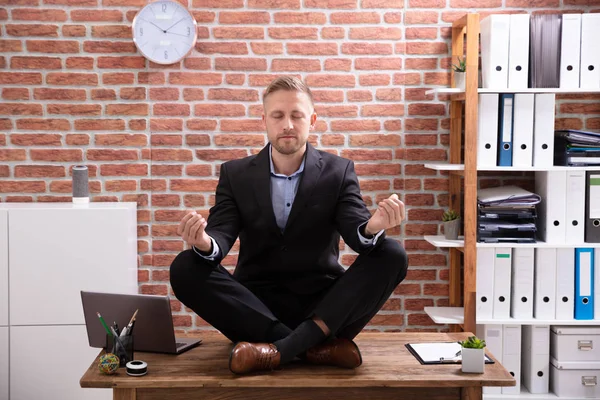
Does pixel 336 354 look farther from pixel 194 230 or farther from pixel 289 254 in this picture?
pixel 194 230

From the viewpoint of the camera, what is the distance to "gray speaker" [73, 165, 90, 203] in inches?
140

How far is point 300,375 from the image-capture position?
2383 mm

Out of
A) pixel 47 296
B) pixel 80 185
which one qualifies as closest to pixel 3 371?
pixel 47 296

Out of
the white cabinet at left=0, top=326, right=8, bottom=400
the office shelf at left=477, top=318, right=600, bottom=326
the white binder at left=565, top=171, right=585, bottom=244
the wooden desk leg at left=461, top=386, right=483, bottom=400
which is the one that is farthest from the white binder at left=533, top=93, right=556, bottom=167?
the white cabinet at left=0, top=326, right=8, bottom=400

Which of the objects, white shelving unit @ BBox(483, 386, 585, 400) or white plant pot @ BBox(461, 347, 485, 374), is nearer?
white plant pot @ BBox(461, 347, 485, 374)

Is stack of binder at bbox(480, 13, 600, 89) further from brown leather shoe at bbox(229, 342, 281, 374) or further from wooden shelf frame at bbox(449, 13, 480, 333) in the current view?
brown leather shoe at bbox(229, 342, 281, 374)

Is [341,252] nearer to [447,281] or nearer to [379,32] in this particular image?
[447,281]

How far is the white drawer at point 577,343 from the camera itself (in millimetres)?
3521

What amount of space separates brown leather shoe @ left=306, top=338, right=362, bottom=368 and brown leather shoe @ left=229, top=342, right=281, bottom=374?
151 millimetres

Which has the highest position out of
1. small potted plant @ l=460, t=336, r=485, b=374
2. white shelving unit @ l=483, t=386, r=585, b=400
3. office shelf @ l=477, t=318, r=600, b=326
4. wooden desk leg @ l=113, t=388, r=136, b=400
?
small potted plant @ l=460, t=336, r=485, b=374

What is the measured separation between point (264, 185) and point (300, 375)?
770 millimetres

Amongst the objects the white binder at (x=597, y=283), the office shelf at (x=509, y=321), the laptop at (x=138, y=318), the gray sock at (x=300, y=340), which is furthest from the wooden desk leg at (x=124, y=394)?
the white binder at (x=597, y=283)

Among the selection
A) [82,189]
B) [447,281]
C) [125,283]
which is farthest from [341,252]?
[82,189]

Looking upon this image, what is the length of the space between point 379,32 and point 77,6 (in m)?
1.54
